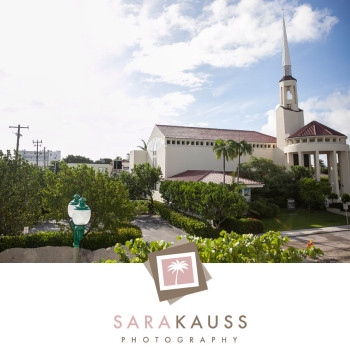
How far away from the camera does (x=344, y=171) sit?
37750 millimetres

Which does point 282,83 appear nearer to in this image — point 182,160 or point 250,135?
point 250,135

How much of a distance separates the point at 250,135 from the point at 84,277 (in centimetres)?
4890

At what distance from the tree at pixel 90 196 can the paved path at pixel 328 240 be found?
46.8ft

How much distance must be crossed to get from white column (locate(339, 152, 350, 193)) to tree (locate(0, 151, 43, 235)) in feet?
132

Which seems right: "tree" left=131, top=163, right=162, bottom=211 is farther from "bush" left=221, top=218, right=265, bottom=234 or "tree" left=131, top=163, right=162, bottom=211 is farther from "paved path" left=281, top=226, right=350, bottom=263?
"paved path" left=281, top=226, right=350, bottom=263

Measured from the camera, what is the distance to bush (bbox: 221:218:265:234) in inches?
985

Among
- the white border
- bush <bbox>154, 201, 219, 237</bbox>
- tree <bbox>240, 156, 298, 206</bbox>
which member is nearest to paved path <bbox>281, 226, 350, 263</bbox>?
bush <bbox>154, 201, 219, 237</bbox>

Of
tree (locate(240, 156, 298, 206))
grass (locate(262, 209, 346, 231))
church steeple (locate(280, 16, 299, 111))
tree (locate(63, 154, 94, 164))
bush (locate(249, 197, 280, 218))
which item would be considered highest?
church steeple (locate(280, 16, 299, 111))

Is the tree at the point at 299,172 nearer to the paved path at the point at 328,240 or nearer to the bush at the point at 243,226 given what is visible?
the paved path at the point at 328,240

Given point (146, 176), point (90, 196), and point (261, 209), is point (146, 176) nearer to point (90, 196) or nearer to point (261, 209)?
point (261, 209)

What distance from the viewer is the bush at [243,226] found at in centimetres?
2503

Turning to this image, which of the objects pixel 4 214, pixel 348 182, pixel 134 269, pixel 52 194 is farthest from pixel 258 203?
pixel 134 269

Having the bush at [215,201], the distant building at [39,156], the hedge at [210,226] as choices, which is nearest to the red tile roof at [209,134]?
the hedge at [210,226]

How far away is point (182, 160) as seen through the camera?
136 ft
